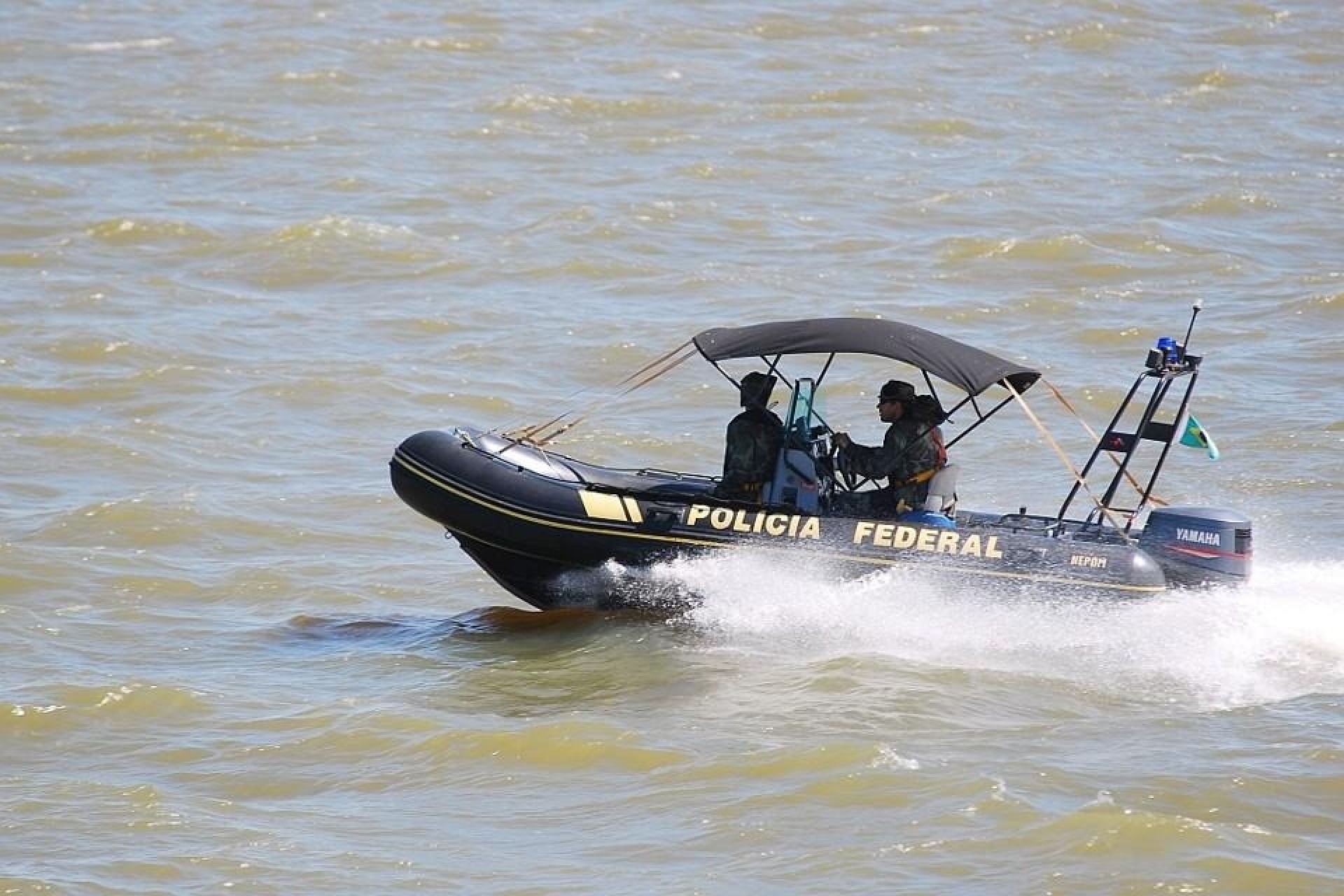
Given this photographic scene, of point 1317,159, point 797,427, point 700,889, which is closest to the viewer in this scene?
point 700,889

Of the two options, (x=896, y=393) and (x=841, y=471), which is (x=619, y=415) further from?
(x=896, y=393)

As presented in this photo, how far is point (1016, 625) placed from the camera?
10.9 meters

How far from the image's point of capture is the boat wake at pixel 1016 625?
1063cm

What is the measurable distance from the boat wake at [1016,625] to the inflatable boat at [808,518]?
10cm

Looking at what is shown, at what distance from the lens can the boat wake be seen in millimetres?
10633

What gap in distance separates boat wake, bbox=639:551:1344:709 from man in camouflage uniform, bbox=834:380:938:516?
1.65 ft

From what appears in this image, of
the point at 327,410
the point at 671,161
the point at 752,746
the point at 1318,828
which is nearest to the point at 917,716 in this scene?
the point at 752,746

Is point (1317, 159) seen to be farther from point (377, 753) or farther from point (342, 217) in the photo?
point (377, 753)

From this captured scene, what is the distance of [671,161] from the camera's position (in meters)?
25.2

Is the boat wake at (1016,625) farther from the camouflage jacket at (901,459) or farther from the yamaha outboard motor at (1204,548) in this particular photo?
the camouflage jacket at (901,459)

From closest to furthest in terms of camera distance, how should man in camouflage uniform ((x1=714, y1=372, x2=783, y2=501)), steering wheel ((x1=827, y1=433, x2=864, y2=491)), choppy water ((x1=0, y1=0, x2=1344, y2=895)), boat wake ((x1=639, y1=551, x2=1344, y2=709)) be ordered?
choppy water ((x1=0, y1=0, x2=1344, y2=895)), boat wake ((x1=639, y1=551, x2=1344, y2=709)), man in camouflage uniform ((x1=714, y1=372, x2=783, y2=501)), steering wheel ((x1=827, y1=433, x2=864, y2=491))

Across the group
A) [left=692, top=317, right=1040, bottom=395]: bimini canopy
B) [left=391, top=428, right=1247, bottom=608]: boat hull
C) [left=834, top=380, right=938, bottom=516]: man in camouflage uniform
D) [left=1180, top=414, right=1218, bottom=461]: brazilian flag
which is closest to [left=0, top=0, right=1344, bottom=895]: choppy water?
[left=391, top=428, right=1247, bottom=608]: boat hull

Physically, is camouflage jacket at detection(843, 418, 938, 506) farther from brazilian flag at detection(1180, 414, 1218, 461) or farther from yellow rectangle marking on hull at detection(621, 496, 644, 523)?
brazilian flag at detection(1180, 414, 1218, 461)

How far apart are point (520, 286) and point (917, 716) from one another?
37.1 feet
